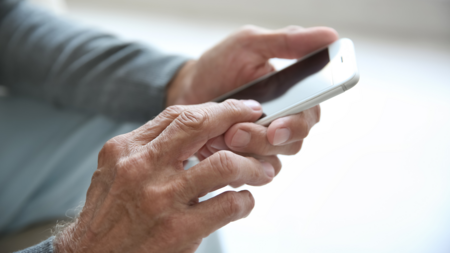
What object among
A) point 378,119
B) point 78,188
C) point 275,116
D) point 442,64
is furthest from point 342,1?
point 78,188

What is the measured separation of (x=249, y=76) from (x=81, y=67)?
403 millimetres

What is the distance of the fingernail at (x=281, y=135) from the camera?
51 cm

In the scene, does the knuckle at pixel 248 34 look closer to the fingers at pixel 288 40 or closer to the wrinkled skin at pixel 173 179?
the fingers at pixel 288 40

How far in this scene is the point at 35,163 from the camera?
669 millimetres

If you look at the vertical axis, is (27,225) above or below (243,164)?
below

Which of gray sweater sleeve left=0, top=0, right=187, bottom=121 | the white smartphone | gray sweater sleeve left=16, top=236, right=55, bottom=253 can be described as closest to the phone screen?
the white smartphone

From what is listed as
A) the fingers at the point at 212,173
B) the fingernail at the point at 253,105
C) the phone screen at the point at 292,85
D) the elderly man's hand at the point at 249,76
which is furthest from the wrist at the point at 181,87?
the fingers at the point at 212,173

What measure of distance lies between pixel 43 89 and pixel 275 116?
589 millimetres

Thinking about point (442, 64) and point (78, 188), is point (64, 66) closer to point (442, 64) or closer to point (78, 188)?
point (78, 188)

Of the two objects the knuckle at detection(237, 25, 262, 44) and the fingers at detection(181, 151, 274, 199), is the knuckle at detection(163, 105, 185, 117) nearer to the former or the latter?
the fingers at detection(181, 151, 274, 199)

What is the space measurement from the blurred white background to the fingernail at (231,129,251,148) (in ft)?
0.77

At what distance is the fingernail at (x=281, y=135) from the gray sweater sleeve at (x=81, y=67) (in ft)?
1.08

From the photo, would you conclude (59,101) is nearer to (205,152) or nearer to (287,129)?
(205,152)

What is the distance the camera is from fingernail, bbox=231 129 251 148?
50cm
